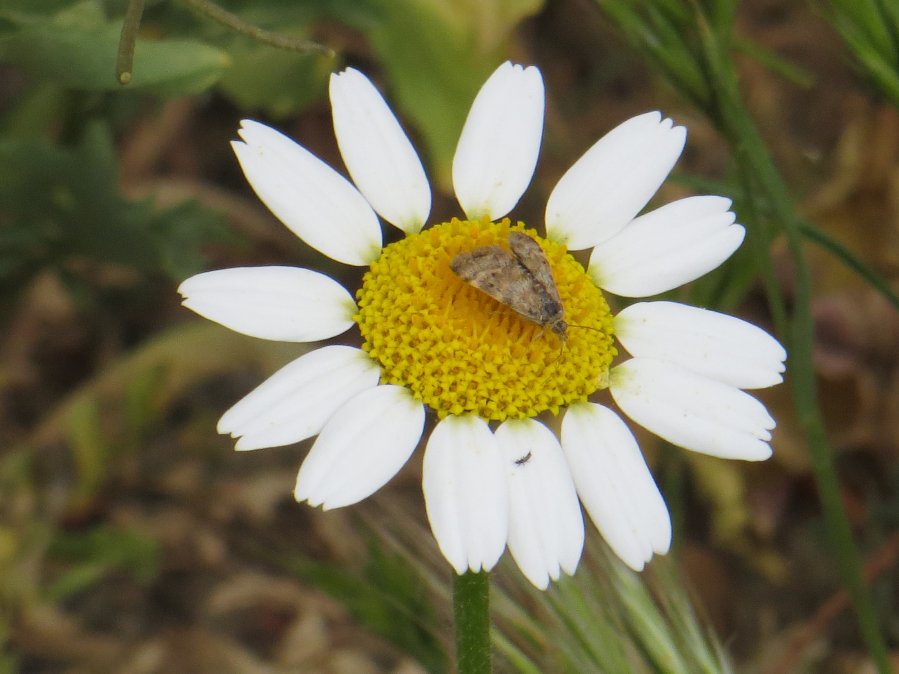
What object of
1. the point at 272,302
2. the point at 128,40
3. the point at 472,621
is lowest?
the point at 472,621

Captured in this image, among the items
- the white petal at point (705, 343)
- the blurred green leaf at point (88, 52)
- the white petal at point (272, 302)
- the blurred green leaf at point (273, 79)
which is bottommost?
the white petal at point (705, 343)

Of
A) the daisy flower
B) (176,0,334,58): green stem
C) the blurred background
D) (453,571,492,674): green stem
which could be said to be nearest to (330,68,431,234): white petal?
the daisy flower

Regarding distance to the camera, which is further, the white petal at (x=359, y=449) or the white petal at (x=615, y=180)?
the white petal at (x=615, y=180)

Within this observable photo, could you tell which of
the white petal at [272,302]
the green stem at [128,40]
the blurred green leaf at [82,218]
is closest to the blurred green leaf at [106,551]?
the blurred green leaf at [82,218]

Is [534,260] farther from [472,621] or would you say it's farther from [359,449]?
[472,621]

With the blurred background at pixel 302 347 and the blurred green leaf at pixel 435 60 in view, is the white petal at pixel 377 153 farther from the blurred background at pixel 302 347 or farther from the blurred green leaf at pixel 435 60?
the blurred green leaf at pixel 435 60

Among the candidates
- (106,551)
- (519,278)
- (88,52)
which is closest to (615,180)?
(519,278)
